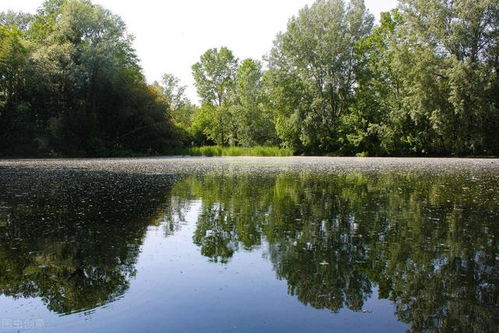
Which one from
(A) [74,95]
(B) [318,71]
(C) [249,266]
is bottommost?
(C) [249,266]

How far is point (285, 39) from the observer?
49031 mm

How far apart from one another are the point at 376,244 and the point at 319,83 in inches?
1755

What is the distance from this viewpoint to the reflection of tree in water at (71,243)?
418cm

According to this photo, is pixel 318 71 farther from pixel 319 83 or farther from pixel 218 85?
pixel 218 85

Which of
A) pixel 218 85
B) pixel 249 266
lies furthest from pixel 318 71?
pixel 249 266

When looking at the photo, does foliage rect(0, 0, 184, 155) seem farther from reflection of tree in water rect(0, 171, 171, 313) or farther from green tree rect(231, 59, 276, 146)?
reflection of tree in water rect(0, 171, 171, 313)

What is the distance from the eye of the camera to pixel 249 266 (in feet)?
16.2

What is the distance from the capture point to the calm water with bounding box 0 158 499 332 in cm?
350

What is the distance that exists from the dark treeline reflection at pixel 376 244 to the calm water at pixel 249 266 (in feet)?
0.07

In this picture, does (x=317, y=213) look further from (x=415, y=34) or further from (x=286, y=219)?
(x=415, y=34)

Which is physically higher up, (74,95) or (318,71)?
(318,71)

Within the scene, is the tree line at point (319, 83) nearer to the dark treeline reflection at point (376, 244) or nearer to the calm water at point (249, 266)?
the dark treeline reflection at point (376, 244)

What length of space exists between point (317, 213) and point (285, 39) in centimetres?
4362

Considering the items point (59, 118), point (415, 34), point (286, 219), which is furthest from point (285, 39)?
point (286, 219)
